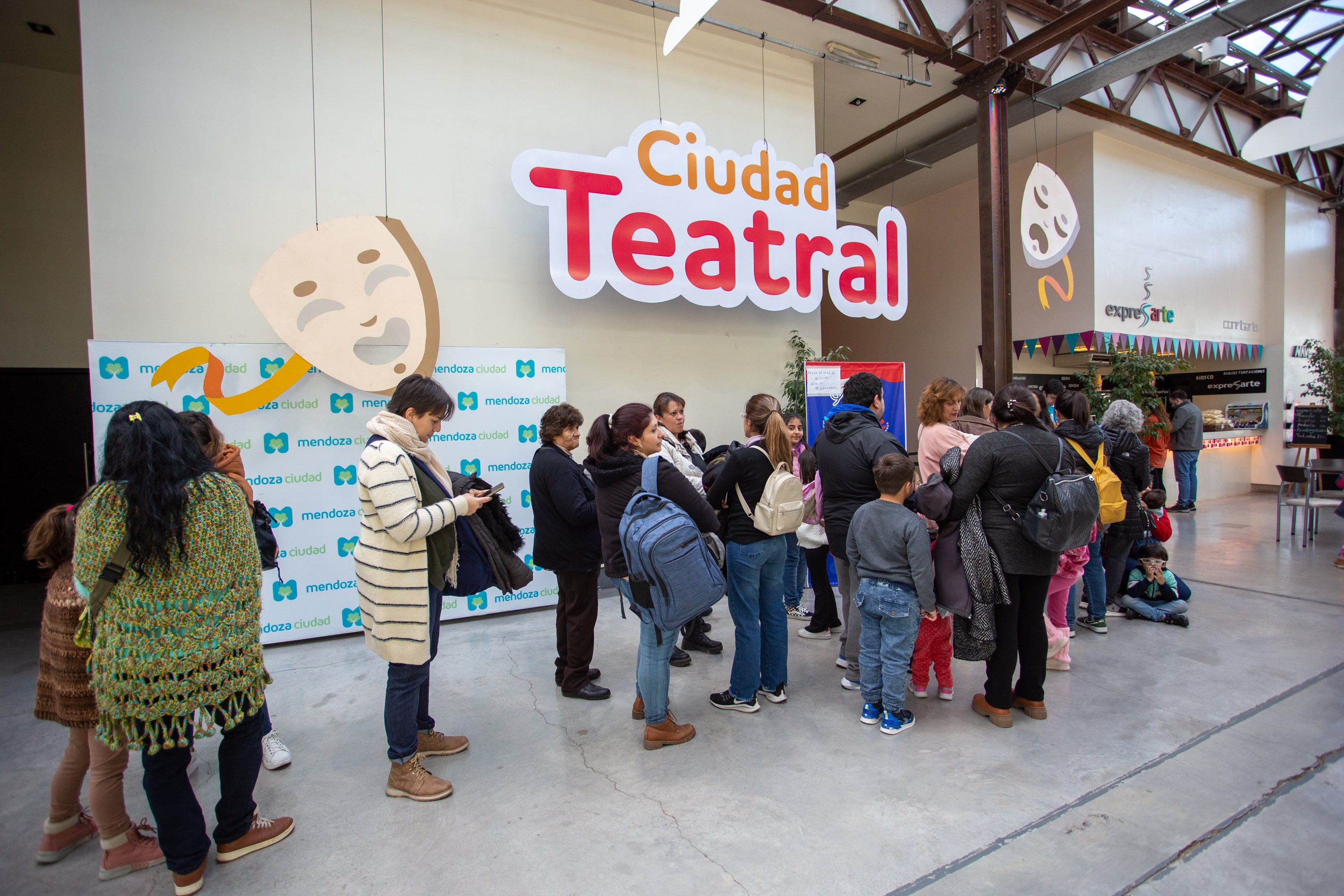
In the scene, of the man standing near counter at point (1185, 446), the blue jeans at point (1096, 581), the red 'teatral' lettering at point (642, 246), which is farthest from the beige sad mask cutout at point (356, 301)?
the man standing near counter at point (1185, 446)

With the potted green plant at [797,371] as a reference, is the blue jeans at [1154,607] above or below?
below

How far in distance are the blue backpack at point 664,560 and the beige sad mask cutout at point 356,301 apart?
2485mm

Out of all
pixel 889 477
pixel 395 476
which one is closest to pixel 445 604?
pixel 395 476

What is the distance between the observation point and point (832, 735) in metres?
2.90

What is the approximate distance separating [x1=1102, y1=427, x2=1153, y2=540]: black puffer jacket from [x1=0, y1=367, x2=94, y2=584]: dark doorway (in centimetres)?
842

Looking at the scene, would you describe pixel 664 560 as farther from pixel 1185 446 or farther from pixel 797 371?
pixel 1185 446

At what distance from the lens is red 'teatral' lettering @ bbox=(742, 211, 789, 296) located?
18.0 feet

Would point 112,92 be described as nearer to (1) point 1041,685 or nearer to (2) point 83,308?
(2) point 83,308

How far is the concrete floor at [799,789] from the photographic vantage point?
204 cm

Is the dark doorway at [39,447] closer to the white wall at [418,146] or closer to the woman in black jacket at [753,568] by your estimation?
the white wall at [418,146]

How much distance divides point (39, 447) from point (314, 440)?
409 cm

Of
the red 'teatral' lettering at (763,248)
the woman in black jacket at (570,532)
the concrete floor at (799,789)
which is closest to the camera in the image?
the concrete floor at (799,789)

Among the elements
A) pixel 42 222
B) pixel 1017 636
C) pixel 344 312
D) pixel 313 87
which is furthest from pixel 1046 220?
pixel 42 222

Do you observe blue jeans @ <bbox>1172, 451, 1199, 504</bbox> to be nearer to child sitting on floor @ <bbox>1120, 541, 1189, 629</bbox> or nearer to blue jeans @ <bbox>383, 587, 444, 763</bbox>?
child sitting on floor @ <bbox>1120, 541, 1189, 629</bbox>
